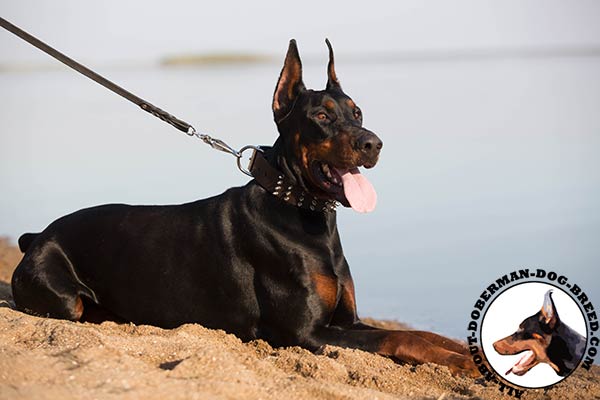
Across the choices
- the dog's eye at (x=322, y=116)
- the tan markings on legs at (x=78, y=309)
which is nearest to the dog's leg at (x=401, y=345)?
the dog's eye at (x=322, y=116)

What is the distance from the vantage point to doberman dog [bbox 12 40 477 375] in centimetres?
512

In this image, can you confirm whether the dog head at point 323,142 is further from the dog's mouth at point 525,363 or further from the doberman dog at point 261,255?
the dog's mouth at point 525,363

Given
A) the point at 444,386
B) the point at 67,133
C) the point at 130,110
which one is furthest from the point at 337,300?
the point at 130,110

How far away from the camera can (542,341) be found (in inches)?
175

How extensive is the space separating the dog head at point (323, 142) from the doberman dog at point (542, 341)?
3.62ft

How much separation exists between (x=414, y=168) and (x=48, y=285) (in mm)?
6383

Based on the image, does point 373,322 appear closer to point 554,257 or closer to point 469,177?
point 554,257

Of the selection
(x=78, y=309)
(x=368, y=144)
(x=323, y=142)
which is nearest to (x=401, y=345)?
(x=368, y=144)

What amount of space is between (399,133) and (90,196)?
16.5ft

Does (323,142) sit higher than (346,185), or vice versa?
(323,142)

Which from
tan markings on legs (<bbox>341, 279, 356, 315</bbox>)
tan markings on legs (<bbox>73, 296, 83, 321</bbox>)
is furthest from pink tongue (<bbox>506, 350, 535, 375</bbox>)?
tan markings on legs (<bbox>73, 296, 83, 321</bbox>)

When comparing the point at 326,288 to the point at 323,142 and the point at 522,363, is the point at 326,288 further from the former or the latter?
the point at 522,363

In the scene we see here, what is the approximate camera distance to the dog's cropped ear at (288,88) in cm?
550

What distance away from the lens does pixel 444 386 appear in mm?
4508
